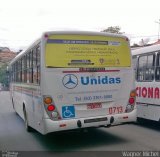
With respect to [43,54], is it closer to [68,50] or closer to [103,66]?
[68,50]

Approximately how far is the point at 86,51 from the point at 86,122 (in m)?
1.88

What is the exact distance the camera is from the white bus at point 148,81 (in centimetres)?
1026

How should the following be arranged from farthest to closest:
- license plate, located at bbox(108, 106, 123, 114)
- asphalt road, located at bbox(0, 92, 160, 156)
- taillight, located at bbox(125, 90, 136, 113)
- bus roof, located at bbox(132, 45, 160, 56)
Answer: bus roof, located at bbox(132, 45, 160, 56) → taillight, located at bbox(125, 90, 136, 113) → license plate, located at bbox(108, 106, 123, 114) → asphalt road, located at bbox(0, 92, 160, 156)

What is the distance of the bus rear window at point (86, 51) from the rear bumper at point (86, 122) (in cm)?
140

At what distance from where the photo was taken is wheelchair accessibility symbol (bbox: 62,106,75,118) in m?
8.23

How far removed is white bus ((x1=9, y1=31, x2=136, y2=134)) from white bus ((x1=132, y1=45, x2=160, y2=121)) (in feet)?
4.81

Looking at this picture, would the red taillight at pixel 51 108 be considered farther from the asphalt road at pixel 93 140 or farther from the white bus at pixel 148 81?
the white bus at pixel 148 81

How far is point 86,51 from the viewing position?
28.6 ft

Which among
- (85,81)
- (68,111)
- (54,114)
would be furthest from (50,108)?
(85,81)

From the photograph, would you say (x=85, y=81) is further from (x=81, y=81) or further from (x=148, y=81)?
(x=148, y=81)

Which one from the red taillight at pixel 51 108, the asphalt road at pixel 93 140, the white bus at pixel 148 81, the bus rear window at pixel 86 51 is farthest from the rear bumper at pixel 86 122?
the white bus at pixel 148 81

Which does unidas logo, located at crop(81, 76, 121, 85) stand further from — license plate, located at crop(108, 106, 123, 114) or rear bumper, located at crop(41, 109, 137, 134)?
rear bumper, located at crop(41, 109, 137, 134)

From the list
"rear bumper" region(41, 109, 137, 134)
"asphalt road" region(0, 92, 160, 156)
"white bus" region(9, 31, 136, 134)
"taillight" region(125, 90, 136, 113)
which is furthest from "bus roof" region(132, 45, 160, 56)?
"asphalt road" region(0, 92, 160, 156)

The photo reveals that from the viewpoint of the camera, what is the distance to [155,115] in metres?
10.3
